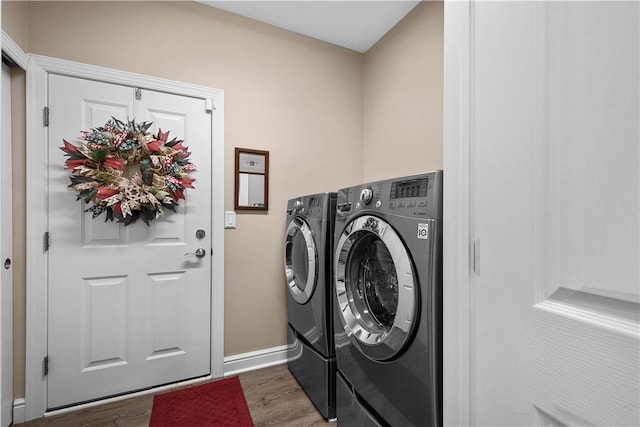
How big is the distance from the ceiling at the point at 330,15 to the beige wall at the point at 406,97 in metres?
0.12

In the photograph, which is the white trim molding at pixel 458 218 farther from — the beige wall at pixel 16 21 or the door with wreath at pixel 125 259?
the beige wall at pixel 16 21

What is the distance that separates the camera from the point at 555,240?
0.50m

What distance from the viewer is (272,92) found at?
7.43 feet

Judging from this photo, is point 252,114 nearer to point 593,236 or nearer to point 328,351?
point 328,351

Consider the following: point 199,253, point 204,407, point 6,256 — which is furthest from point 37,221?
point 204,407

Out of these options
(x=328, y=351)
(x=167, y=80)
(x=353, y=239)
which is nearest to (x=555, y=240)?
(x=353, y=239)

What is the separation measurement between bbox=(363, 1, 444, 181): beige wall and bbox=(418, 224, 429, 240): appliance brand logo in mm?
1074

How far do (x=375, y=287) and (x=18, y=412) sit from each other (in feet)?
6.73

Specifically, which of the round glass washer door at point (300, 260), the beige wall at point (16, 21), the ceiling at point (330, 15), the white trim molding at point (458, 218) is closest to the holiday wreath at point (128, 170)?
the beige wall at point (16, 21)

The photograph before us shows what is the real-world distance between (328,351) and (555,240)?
1.35m

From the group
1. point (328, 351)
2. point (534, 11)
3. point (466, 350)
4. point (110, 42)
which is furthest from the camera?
point (110, 42)

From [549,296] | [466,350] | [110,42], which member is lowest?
[466,350]

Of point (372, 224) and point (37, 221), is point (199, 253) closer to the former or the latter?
point (37, 221)

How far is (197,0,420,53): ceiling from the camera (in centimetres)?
202
